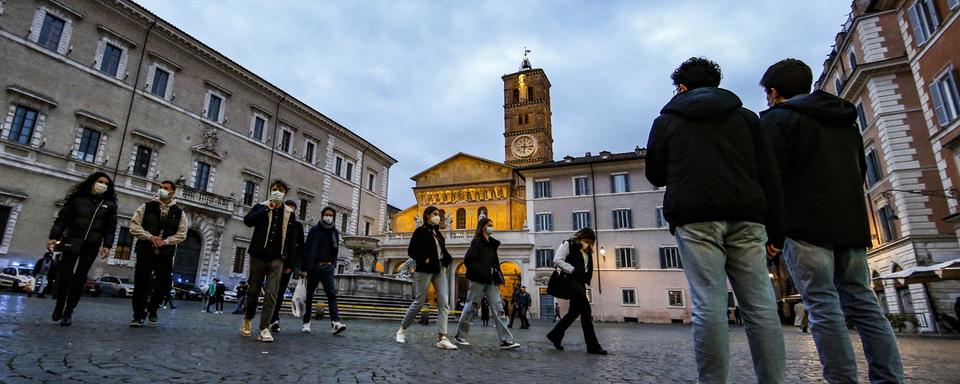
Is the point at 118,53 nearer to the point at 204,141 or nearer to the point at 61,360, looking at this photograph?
the point at 204,141

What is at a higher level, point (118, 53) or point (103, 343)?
point (118, 53)

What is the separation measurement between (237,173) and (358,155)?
1274 centimetres

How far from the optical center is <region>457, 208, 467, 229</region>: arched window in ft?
146

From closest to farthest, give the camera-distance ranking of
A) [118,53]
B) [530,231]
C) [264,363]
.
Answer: [264,363]
[118,53]
[530,231]

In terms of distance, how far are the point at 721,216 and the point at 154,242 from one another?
7285 millimetres

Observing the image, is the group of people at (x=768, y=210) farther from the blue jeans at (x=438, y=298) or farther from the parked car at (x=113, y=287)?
the parked car at (x=113, y=287)

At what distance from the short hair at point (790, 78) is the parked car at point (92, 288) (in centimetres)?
2677

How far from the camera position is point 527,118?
6612 cm

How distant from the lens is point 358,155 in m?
42.5

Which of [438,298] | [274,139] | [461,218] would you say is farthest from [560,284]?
[461,218]

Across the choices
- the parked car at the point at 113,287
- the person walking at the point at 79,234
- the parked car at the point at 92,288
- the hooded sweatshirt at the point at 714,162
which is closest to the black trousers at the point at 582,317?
the hooded sweatshirt at the point at 714,162

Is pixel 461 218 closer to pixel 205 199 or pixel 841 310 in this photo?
pixel 205 199

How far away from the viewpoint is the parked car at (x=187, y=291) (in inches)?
1022

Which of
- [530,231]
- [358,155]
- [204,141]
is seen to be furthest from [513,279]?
[204,141]
